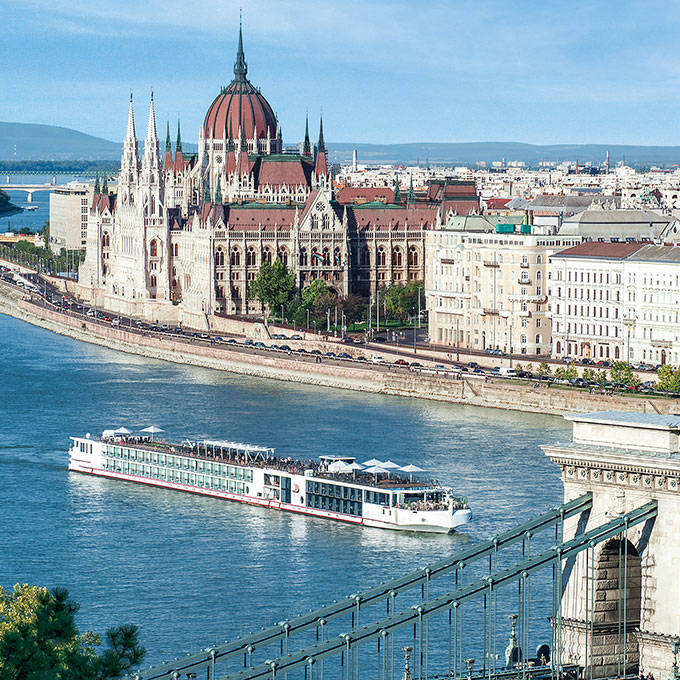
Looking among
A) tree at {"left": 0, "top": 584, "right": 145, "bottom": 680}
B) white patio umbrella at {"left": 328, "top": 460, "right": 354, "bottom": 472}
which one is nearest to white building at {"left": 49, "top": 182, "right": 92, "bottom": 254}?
white patio umbrella at {"left": 328, "top": 460, "right": 354, "bottom": 472}

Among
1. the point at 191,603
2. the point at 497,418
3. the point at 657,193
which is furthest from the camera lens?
the point at 657,193

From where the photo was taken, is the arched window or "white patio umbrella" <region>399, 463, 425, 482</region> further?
the arched window

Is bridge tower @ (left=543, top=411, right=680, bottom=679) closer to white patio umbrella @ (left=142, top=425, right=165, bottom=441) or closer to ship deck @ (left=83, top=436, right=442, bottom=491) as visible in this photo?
ship deck @ (left=83, top=436, right=442, bottom=491)

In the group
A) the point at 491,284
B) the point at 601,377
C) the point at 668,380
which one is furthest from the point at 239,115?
the point at 668,380

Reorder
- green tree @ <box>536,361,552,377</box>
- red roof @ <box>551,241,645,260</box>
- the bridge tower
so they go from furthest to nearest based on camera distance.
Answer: red roof @ <box>551,241,645,260</box>
green tree @ <box>536,361,552,377</box>
the bridge tower

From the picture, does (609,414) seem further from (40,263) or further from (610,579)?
(40,263)

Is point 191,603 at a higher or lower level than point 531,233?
lower

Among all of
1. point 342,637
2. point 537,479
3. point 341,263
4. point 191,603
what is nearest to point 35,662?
point 342,637
